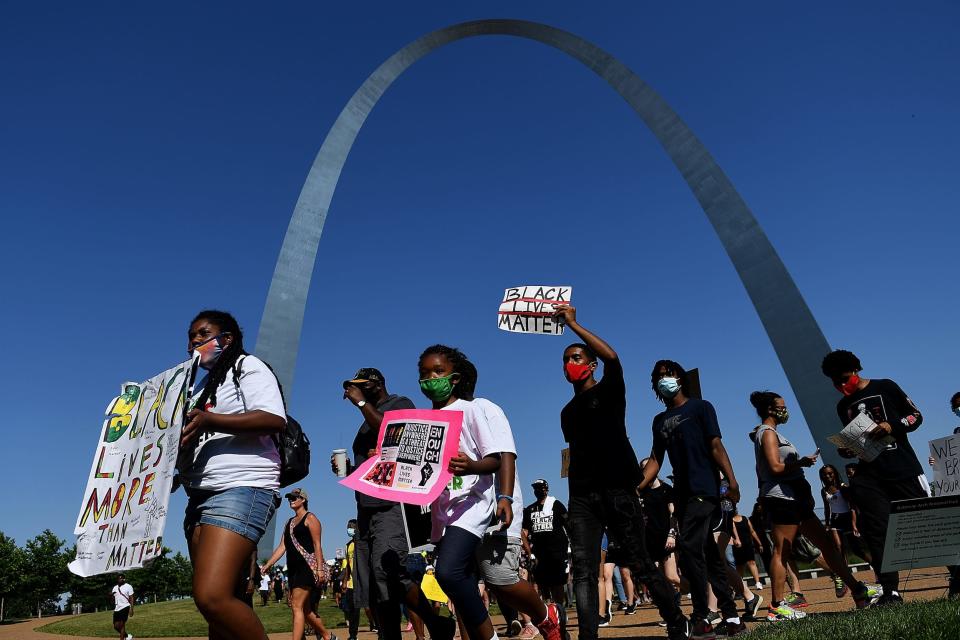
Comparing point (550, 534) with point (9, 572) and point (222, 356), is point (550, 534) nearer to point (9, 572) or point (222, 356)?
point (222, 356)

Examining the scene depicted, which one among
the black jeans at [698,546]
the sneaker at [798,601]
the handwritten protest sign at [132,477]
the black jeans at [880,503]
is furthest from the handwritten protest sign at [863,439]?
the handwritten protest sign at [132,477]

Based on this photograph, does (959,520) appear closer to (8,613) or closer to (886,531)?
(886,531)

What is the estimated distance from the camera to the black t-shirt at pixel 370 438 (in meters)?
4.79

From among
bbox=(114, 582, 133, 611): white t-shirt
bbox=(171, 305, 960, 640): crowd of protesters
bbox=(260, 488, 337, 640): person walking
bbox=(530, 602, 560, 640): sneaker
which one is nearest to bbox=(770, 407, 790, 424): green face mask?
bbox=(171, 305, 960, 640): crowd of protesters

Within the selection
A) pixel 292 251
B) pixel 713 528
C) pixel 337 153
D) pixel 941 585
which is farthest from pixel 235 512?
pixel 337 153

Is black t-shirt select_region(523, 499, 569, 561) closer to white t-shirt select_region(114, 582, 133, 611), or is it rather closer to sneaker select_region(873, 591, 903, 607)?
sneaker select_region(873, 591, 903, 607)

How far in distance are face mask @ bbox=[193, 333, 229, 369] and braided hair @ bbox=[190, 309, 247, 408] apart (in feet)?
0.14

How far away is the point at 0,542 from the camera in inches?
1993

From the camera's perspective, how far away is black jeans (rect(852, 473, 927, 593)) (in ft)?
15.9

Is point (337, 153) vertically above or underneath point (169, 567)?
above

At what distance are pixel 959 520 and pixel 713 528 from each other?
56.0 inches

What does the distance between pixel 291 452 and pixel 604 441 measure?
190 cm

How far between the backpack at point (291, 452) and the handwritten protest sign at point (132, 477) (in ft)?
1.07

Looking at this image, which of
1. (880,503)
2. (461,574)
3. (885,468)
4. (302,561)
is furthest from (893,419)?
(302,561)
